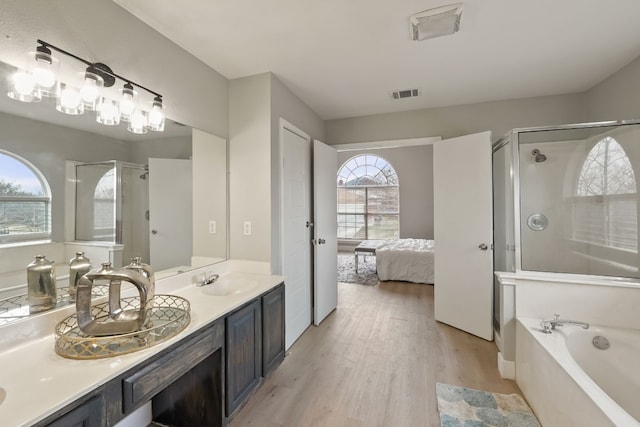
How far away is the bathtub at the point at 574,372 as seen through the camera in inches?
52.4

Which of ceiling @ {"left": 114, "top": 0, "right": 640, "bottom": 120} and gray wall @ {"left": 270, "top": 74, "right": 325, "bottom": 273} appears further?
gray wall @ {"left": 270, "top": 74, "right": 325, "bottom": 273}

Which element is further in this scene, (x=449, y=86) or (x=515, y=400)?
(x=449, y=86)

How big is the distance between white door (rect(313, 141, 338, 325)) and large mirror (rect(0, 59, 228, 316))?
104 centimetres

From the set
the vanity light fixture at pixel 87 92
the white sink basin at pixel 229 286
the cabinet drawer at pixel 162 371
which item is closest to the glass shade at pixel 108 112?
the vanity light fixture at pixel 87 92

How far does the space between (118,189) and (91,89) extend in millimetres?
532

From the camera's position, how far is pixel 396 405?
186 centimetres

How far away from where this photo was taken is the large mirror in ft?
3.98

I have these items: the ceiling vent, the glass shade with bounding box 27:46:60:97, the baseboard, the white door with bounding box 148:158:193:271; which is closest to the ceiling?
the ceiling vent

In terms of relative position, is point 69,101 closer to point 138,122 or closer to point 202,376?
point 138,122

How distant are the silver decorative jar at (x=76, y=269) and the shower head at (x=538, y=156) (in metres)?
3.45

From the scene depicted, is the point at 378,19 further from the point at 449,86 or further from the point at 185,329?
the point at 185,329

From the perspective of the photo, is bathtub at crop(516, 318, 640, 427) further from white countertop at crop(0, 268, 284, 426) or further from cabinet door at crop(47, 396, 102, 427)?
cabinet door at crop(47, 396, 102, 427)

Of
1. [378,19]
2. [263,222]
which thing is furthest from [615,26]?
[263,222]

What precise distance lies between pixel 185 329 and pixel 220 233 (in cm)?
115
